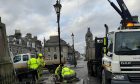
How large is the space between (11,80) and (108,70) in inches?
170

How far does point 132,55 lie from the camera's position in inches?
560

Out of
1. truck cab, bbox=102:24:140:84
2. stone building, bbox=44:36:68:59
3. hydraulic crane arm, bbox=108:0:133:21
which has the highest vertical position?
stone building, bbox=44:36:68:59

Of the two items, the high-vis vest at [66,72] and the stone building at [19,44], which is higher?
the stone building at [19,44]

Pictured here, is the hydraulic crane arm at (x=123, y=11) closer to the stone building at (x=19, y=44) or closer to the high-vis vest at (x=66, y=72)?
the high-vis vest at (x=66, y=72)

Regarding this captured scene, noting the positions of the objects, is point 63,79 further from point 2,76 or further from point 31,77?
point 2,76

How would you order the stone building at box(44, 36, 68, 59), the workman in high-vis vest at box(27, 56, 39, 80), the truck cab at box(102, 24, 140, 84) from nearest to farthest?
1. the truck cab at box(102, 24, 140, 84)
2. the workman in high-vis vest at box(27, 56, 39, 80)
3. the stone building at box(44, 36, 68, 59)

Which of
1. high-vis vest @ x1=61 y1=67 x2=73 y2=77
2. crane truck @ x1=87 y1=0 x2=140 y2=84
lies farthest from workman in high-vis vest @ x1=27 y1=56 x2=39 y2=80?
crane truck @ x1=87 y1=0 x2=140 y2=84

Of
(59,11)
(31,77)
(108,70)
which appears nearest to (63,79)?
(31,77)

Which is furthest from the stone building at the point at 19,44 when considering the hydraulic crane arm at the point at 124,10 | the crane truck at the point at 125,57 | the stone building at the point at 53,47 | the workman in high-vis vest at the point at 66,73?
the crane truck at the point at 125,57

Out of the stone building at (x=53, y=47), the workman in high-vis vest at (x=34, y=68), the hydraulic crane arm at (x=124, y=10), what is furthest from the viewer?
the stone building at (x=53, y=47)

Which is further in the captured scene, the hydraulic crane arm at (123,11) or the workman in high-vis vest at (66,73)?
the workman in high-vis vest at (66,73)

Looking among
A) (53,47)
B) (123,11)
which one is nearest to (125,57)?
(123,11)

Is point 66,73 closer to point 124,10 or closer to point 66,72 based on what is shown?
point 66,72

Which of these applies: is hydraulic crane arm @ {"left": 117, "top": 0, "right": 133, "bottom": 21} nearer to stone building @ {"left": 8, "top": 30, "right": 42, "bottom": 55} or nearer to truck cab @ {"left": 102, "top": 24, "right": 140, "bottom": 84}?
truck cab @ {"left": 102, "top": 24, "right": 140, "bottom": 84}
